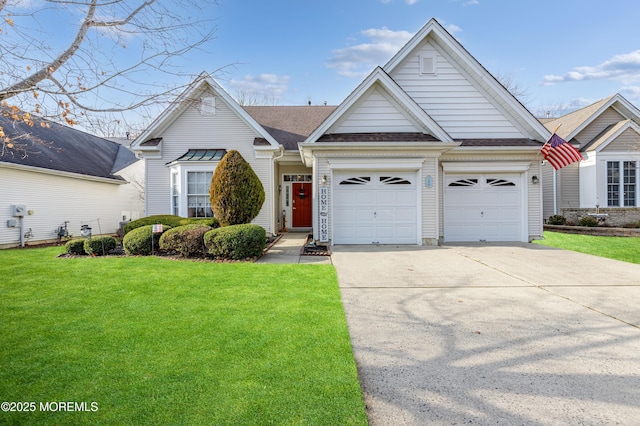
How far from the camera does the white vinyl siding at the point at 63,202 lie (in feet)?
41.3

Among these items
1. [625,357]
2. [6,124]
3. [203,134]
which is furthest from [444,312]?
[6,124]

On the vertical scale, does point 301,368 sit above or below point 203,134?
below

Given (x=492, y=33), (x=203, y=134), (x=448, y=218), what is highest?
(x=492, y=33)

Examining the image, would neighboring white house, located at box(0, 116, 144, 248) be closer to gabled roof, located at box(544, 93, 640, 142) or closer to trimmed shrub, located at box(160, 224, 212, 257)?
trimmed shrub, located at box(160, 224, 212, 257)

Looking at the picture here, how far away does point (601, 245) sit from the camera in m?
11.2

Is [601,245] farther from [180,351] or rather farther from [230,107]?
[230,107]

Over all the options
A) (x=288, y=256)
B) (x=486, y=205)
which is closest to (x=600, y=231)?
(x=486, y=205)

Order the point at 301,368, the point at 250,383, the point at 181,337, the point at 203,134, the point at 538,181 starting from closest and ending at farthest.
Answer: the point at 250,383
the point at 301,368
the point at 181,337
the point at 538,181
the point at 203,134

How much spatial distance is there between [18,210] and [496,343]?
→ 16252mm

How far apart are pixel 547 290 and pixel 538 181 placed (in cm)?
737

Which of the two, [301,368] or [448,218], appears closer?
[301,368]

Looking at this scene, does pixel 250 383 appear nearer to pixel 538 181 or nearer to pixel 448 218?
pixel 448 218

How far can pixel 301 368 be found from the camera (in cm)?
305

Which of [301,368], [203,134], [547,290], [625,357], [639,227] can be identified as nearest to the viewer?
[301,368]
